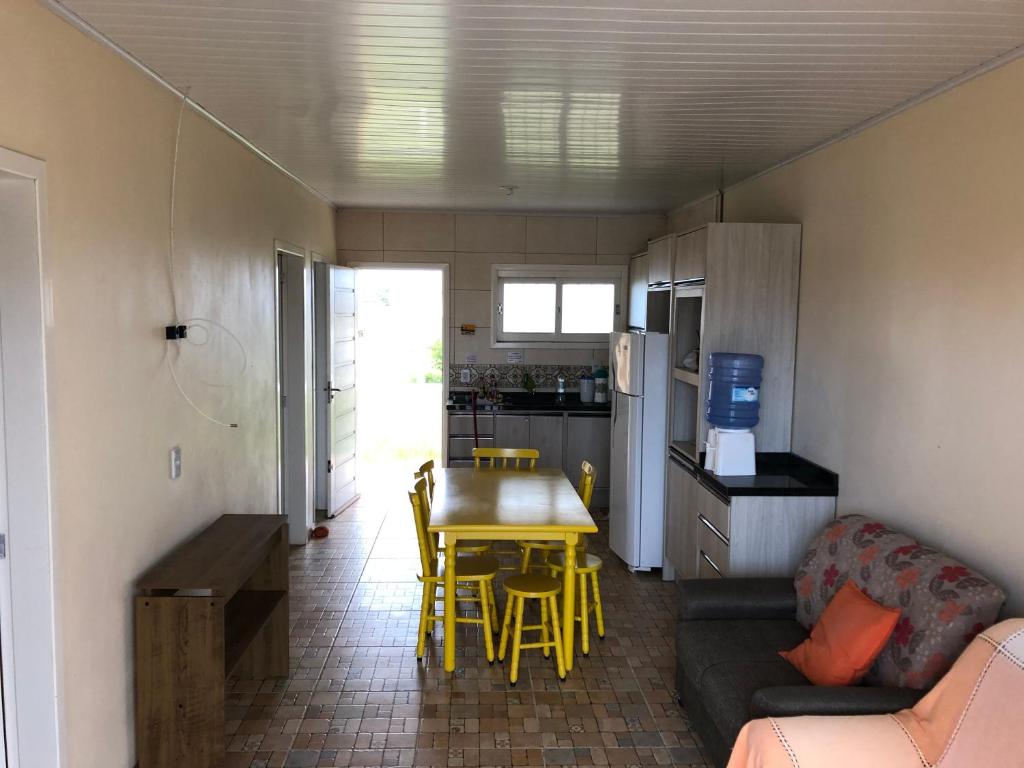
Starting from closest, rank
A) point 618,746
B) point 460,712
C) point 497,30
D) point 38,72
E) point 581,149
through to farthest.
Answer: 1. point 38,72
2. point 497,30
3. point 618,746
4. point 460,712
5. point 581,149

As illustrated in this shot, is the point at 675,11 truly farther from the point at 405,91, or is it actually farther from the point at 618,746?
the point at 618,746

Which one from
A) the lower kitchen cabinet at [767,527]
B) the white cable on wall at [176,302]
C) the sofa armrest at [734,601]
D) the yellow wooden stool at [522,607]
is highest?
the white cable on wall at [176,302]

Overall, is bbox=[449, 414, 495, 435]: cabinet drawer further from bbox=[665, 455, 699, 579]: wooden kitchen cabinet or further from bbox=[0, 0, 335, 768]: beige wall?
bbox=[0, 0, 335, 768]: beige wall

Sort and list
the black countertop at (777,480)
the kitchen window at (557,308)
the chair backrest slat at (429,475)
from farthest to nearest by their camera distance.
A: the kitchen window at (557,308), the chair backrest slat at (429,475), the black countertop at (777,480)

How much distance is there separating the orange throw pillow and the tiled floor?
67cm

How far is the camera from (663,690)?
3.65 meters

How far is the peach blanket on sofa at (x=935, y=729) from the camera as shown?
A: 204cm

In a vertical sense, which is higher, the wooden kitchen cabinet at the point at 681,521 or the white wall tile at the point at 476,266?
the white wall tile at the point at 476,266

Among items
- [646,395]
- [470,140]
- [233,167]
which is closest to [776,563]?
[646,395]

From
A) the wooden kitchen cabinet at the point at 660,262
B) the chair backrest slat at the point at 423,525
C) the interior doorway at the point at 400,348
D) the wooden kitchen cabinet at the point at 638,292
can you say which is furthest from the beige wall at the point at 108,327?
the interior doorway at the point at 400,348

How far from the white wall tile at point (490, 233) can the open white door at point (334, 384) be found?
109cm

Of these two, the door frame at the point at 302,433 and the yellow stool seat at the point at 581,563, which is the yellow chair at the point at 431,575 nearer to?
the yellow stool seat at the point at 581,563

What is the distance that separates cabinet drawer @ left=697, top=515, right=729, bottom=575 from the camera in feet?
12.6

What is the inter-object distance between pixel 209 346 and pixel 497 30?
2035 mm
